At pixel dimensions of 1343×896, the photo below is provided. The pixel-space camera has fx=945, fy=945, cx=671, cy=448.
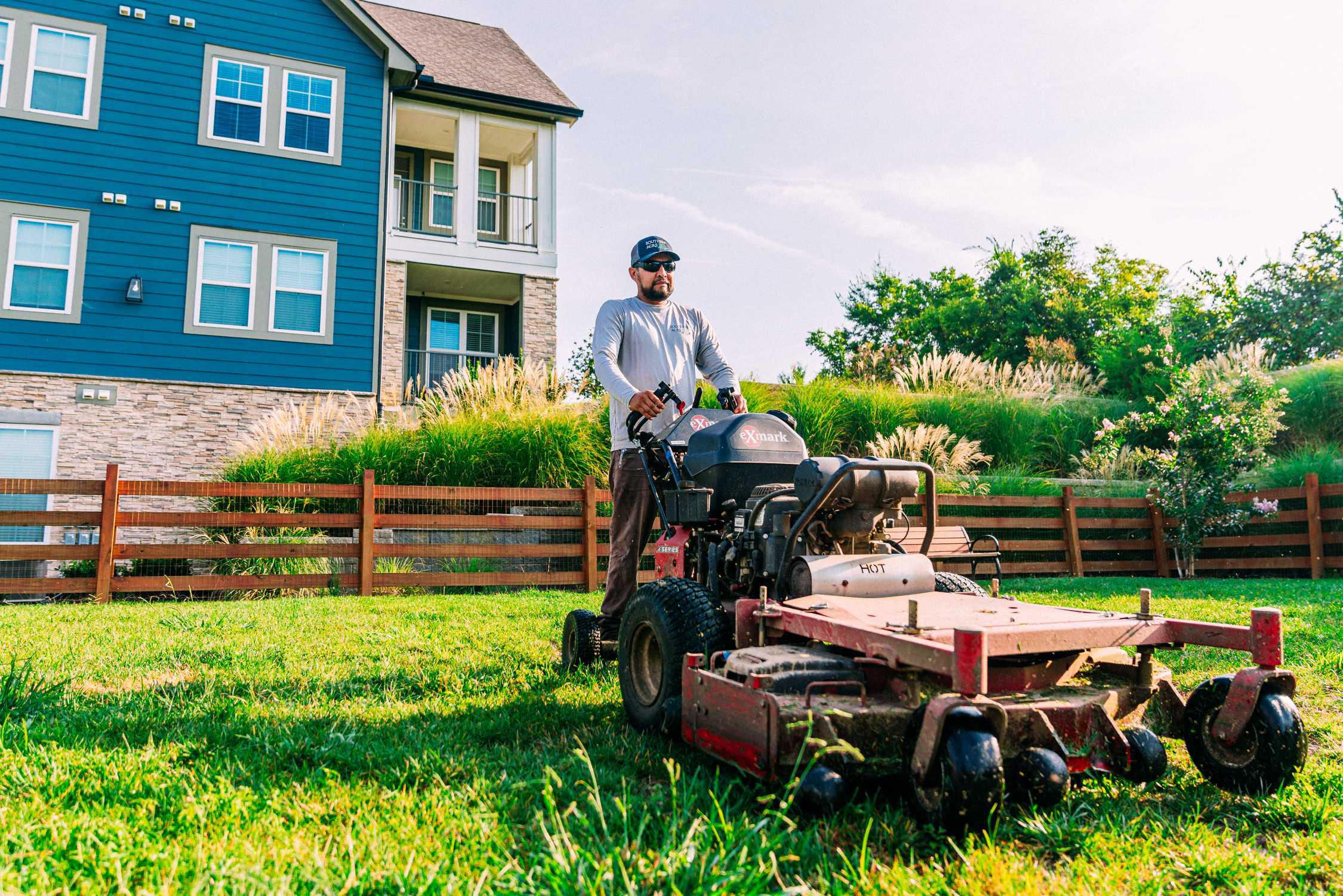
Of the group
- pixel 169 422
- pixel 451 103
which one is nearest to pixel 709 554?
pixel 169 422

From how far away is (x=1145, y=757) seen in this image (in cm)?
242

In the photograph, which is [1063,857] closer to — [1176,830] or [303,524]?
[1176,830]

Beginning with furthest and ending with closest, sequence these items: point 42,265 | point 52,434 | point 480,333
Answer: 1. point 480,333
2. point 42,265
3. point 52,434

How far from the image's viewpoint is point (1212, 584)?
9.81 meters

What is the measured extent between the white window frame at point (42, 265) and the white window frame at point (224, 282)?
62.6 inches

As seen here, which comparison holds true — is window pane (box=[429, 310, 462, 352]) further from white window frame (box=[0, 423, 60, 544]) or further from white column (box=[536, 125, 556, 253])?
white window frame (box=[0, 423, 60, 544])

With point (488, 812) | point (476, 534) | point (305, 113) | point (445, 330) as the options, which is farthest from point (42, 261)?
point (488, 812)

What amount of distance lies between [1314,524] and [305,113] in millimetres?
15536

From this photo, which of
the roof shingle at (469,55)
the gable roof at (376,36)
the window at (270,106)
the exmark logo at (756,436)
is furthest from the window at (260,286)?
the exmark logo at (756,436)

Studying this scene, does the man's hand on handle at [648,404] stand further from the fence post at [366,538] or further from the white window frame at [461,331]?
the white window frame at [461,331]

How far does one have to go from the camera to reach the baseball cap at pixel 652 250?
4.47 m

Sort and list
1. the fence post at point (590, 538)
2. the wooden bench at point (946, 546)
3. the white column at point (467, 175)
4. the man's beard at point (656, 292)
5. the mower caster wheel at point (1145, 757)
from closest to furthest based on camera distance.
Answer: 1. the mower caster wheel at point (1145, 757)
2. the wooden bench at point (946, 546)
3. the man's beard at point (656, 292)
4. the fence post at point (590, 538)
5. the white column at point (467, 175)

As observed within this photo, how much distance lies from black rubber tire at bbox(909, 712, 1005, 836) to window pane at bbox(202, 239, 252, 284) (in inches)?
580

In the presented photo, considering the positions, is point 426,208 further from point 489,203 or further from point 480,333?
point 480,333
